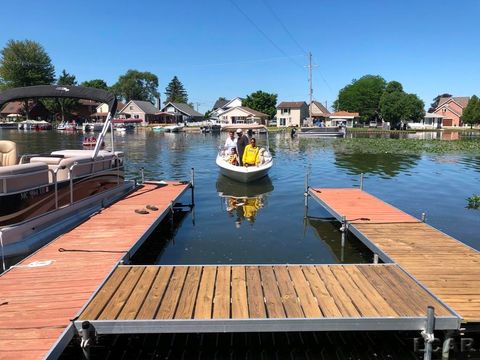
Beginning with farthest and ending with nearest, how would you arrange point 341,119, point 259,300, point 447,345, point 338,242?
point 341,119, point 338,242, point 259,300, point 447,345

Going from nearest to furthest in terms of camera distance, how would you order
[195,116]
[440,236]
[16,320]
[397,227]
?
[16,320], [440,236], [397,227], [195,116]

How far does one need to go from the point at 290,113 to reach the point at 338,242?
86003mm

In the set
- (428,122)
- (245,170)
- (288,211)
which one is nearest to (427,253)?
(288,211)

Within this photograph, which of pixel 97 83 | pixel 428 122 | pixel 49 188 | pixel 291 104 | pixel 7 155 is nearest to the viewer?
pixel 49 188

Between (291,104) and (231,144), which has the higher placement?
(291,104)

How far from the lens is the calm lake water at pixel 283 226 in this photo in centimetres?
539

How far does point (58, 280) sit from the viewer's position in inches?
236

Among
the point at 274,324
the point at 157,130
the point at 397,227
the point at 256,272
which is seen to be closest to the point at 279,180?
the point at 397,227

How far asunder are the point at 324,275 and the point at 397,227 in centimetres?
366

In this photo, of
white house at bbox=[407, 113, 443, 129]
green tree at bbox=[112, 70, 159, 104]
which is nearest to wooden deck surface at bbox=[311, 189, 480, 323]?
white house at bbox=[407, 113, 443, 129]

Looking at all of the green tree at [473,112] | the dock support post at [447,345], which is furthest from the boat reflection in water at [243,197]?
the green tree at [473,112]

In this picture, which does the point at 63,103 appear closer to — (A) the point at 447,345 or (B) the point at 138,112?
(B) the point at 138,112

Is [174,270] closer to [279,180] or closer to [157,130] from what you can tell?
[279,180]

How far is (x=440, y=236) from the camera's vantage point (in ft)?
28.0
